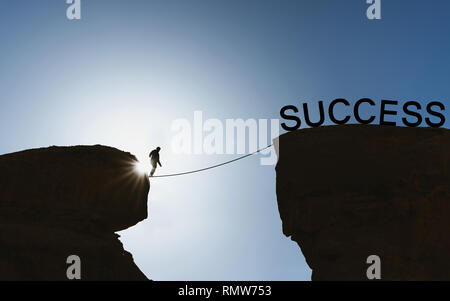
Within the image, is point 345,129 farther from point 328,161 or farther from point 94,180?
point 94,180

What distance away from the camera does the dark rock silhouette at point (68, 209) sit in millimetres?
21594

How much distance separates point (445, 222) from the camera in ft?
78.3

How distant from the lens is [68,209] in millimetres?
24062

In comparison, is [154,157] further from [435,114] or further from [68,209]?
[435,114]

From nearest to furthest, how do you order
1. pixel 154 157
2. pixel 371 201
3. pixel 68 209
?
pixel 68 209 → pixel 371 201 → pixel 154 157

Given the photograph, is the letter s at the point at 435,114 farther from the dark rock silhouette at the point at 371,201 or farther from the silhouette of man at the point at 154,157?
the silhouette of man at the point at 154,157

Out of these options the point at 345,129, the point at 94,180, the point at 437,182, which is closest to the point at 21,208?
the point at 94,180

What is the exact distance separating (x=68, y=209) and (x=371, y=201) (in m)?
17.2

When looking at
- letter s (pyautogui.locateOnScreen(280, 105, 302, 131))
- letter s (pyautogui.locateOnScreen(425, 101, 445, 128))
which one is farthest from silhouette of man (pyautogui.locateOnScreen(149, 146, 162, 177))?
letter s (pyautogui.locateOnScreen(425, 101, 445, 128))

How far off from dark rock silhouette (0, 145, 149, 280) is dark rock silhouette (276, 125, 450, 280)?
10.2 meters

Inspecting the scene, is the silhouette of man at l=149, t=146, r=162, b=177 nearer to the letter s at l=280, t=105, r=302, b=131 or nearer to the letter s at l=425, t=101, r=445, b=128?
the letter s at l=280, t=105, r=302, b=131

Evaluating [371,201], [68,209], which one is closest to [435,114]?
[371,201]
